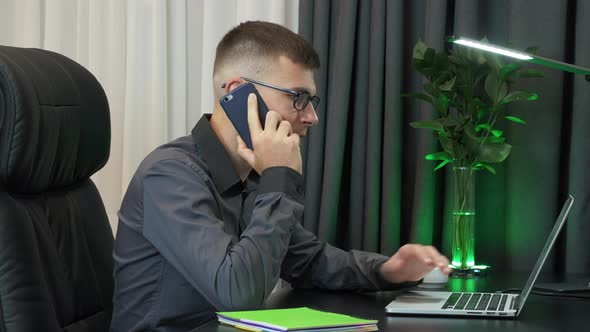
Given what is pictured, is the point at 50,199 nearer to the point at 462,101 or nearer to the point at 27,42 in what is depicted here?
the point at 462,101

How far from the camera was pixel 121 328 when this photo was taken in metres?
1.33

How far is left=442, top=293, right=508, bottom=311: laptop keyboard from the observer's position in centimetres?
123

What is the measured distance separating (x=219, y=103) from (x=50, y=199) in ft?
1.28

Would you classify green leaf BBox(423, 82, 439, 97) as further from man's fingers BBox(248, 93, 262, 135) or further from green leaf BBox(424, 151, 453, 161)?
man's fingers BBox(248, 93, 262, 135)

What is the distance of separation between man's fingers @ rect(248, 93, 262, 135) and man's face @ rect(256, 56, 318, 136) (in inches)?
1.5

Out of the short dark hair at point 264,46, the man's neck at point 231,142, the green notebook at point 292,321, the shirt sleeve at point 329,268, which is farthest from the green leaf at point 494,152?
the green notebook at point 292,321

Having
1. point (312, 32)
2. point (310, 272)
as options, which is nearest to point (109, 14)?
point (312, 32)

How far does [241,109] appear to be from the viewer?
1445 mm

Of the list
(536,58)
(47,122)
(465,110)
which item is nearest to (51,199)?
(47,122)

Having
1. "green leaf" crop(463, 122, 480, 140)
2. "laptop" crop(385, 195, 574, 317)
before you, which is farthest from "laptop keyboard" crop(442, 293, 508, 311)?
"green leaf" crop(463, 122, 480, 140)

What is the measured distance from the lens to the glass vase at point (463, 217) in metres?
1.93

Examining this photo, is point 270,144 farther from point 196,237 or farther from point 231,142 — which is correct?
point 196,237

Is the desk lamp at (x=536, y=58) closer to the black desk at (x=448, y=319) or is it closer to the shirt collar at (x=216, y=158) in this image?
the black desk at (x=448, y=319)

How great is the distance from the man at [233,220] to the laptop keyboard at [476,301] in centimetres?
7
